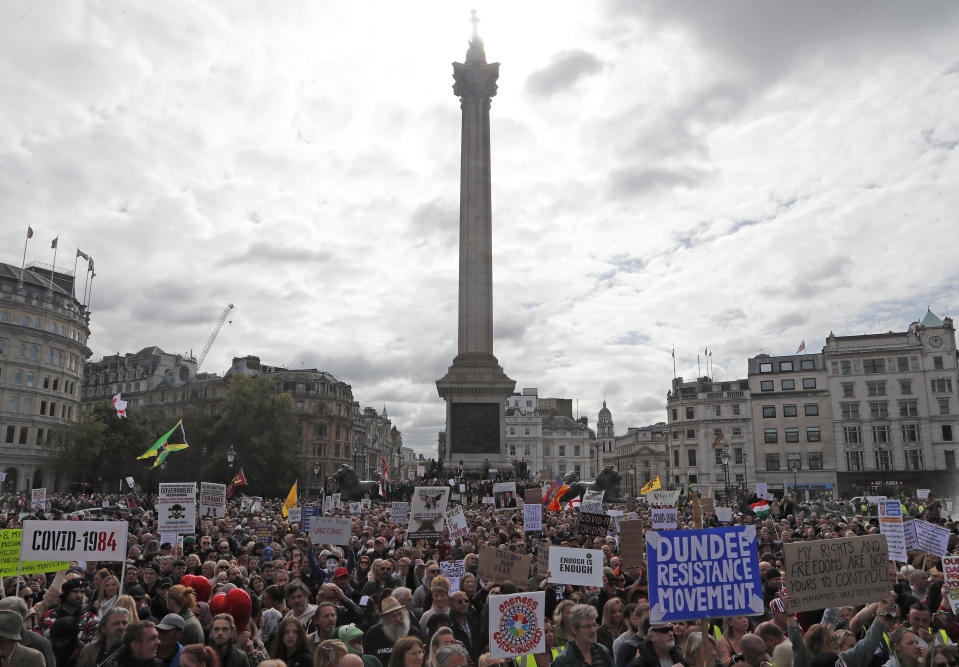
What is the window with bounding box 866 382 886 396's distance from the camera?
87400 mm

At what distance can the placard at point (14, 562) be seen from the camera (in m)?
10.1

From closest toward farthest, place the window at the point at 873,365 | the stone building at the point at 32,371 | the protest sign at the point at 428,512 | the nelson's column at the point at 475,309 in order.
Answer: the protest sign at the point at 428,512, the nelson's column at the point at 475,309, the stone building at the point at 32,371, the window at the point at 873,365

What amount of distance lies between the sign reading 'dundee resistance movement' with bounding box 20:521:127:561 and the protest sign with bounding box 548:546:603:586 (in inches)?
233

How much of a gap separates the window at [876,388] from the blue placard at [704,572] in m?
90.8

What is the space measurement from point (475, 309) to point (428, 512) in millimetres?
31739

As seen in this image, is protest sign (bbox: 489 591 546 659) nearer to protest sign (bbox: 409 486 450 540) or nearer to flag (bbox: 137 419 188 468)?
protest sign (bbox: 409 486 450 540)

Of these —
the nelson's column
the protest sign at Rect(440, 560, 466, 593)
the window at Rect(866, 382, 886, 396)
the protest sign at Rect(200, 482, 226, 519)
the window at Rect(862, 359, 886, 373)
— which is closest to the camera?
the protest sign at Rect(440, 560, 466, 593)

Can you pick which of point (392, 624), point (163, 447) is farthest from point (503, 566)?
point (163, 447)

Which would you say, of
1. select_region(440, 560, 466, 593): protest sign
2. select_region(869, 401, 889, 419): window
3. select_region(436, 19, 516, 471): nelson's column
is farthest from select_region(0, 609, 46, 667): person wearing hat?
select_region(869, 401, 889, 419): window

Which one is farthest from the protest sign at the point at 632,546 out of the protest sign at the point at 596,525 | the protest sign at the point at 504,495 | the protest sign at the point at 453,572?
the protest sign at the point at 504,495

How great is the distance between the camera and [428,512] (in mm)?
16484

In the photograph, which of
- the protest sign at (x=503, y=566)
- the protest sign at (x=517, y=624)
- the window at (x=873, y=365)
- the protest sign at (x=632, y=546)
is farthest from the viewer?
the window at (x=873, y=365)

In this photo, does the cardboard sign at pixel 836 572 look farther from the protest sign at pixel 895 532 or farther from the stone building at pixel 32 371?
the stone building at pixel 32 371

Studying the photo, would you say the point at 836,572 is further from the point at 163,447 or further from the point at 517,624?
the point at 163,447
